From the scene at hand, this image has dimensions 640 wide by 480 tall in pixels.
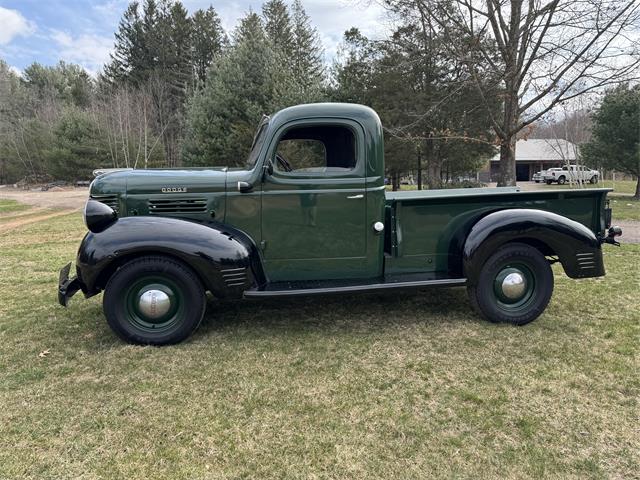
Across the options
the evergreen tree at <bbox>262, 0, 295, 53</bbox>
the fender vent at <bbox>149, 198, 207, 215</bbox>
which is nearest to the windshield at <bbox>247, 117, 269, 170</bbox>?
the fender vent at <bbox>149, 198, 207, 215</bbox>

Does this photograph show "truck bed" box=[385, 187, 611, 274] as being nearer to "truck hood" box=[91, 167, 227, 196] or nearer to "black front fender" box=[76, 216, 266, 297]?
"black front fender" box=[76, 216, 266, 297]

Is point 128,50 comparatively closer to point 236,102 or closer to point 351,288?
point 236,102

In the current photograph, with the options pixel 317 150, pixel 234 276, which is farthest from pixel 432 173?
pixel 234 276

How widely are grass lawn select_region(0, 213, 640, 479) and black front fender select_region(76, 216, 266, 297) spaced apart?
1.94ft

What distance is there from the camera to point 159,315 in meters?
3.79

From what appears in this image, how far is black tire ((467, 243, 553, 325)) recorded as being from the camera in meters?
4.15

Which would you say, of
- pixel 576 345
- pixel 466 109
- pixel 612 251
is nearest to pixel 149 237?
pixel 576 345

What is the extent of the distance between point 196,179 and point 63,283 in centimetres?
152

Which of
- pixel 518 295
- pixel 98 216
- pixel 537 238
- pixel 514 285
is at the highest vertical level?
pixel 98 216

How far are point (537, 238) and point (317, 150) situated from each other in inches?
90.0

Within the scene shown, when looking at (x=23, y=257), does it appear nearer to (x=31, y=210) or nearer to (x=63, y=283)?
(x=63, y=283)

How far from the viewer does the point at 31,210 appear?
61.0 ft

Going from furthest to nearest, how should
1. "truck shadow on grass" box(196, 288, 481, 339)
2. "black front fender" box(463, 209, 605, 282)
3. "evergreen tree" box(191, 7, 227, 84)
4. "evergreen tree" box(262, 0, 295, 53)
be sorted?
1. "evergreen tree" box(191, 7, 227, 84)
2. "evergreen tree" box(262, 0, 295, 53)
3. "truck shadow on grass" box(196, 288, 481, 339)
4. "black front fender" box(463, 209, 605, 282)

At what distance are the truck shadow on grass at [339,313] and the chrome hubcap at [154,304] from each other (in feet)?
1.45
